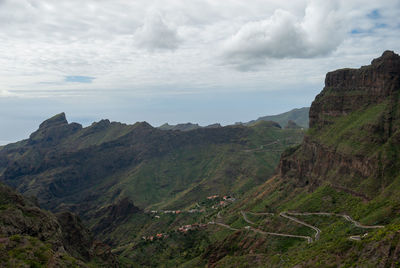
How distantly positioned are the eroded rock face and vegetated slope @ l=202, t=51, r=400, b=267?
15.1 inches

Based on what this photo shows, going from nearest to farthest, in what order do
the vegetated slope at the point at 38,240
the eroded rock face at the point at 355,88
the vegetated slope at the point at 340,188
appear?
the vegetated slope at the point at 38,240 < the vegetated slope at the point at 340,188 < the eroded rock face at the point at 355,88

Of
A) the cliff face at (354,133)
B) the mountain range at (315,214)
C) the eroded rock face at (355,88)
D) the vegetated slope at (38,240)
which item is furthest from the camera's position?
the eroded rock face at (355,88)

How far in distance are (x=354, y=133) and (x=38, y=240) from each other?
124204 mm

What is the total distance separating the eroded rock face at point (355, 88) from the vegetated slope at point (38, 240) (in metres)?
131

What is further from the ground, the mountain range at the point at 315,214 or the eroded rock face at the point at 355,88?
the eroded rock face at the point at 355,88

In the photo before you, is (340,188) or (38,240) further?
(340,188)

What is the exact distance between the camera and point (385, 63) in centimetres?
13600

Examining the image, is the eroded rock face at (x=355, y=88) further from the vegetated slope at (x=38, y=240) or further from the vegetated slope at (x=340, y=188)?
the vegetated slope at (x=38, y=240)

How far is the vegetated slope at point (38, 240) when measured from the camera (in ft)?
198

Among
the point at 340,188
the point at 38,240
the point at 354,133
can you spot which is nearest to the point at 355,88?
the point at 354,133

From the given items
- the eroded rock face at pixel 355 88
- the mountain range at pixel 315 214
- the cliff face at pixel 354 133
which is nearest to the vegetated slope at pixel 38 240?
the mountain range at pixel 315 214

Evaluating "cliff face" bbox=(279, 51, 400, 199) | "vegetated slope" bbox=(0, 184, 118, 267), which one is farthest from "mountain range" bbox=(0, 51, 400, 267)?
"cliff face" bbox=(279, 51, 400, 199)

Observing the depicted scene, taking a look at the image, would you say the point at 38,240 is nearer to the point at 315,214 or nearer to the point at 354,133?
the point at 315,214

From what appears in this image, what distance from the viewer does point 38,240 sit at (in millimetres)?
72188
